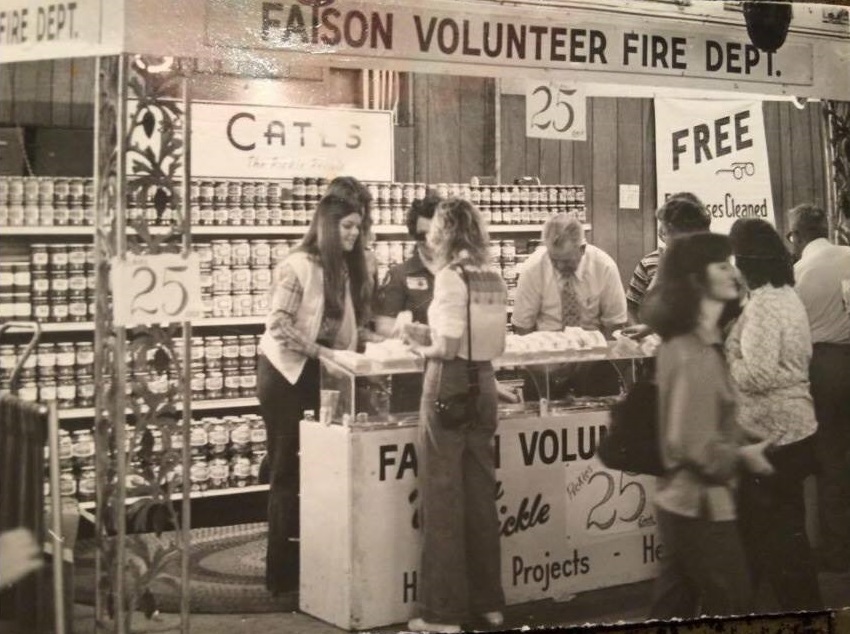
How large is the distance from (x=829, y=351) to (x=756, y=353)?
0.55 m

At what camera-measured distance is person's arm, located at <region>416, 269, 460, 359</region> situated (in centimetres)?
469

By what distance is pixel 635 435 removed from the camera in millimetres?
5043

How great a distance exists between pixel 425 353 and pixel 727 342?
55.4 inches

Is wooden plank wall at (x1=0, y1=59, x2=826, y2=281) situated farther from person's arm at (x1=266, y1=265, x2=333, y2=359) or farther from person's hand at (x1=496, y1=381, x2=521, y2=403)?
person's hand at (x1=496, y1=381, x2=521, y2=403)

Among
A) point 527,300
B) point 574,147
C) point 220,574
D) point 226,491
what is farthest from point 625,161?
point 220,574

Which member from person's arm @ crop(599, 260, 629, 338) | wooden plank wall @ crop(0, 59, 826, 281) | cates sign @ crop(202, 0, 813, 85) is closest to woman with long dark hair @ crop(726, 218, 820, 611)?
wooden plank wall @ crop(0, 59, 826, 281)

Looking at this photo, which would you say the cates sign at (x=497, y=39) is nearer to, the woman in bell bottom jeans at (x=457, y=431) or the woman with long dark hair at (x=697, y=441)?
the woman in bell bottom jeans at (x=457, y=431)

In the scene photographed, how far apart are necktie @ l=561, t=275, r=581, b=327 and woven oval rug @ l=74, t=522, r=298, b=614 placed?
1816 mm

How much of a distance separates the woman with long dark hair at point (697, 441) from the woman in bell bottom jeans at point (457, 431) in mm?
751

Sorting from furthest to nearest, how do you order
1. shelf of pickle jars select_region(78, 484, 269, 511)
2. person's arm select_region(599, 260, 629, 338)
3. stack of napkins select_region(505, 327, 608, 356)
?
shelf of pickle jars select_region(78, 484, 269, 511), person's arm select_region(599, 260, 629, 338), stack of napkins select_region(505, 327, 608, 356)

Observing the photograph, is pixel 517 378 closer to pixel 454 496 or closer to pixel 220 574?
pixel 454 496

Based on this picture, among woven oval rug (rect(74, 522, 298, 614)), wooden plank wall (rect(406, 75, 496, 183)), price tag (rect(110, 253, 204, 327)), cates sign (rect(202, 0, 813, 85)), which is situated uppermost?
cates sign (rect(202, 0, 813, 85))

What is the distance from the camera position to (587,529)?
5223 mm

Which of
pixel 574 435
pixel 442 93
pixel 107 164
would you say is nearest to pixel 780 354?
pixel 574 435
